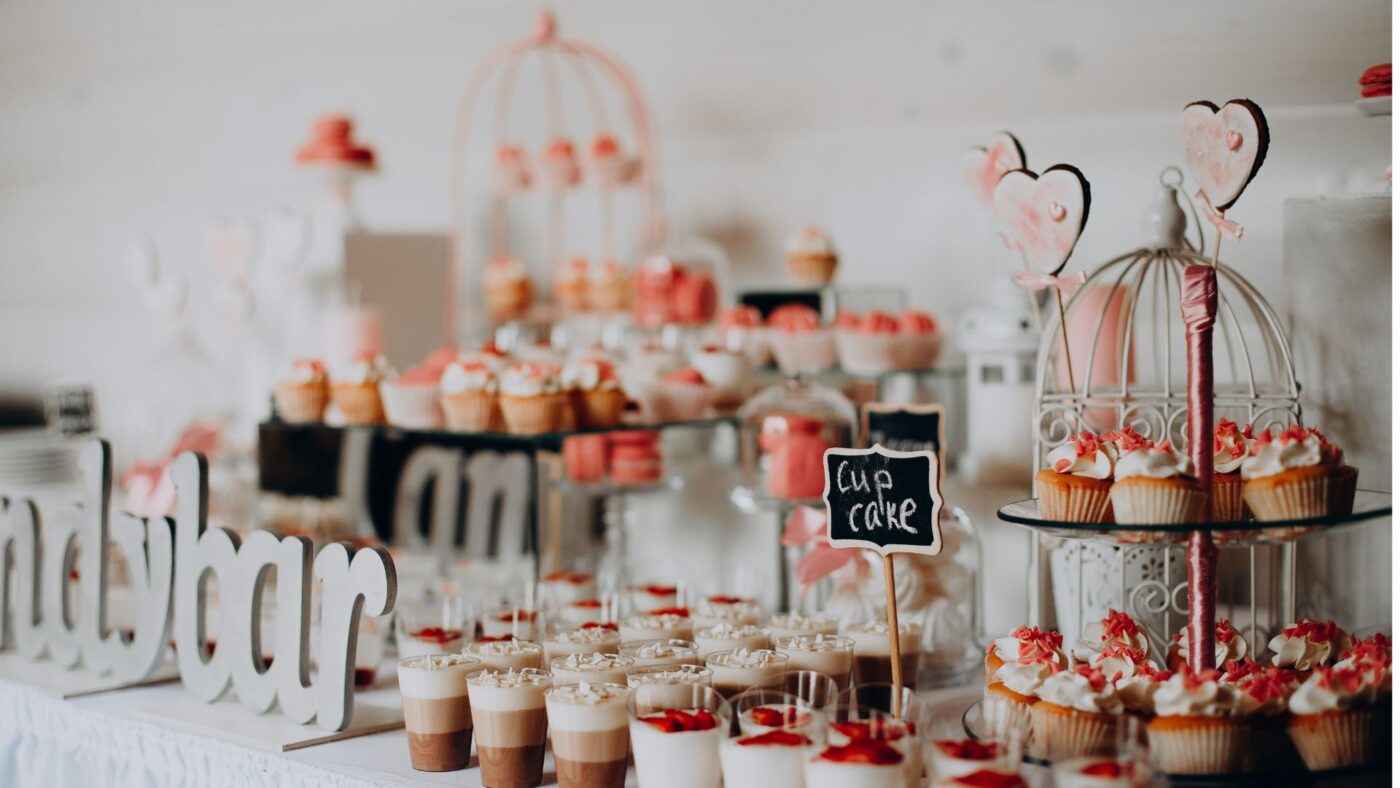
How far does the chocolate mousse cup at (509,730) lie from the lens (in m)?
1.99

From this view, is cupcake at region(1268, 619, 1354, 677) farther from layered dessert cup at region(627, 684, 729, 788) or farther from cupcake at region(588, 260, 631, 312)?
cupcake at region(588, 260, 631, 312)

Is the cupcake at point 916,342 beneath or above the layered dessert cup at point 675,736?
above

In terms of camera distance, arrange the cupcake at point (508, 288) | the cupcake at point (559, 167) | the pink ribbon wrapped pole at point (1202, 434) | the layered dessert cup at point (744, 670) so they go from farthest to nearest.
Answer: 1. the cupcake at point (508, 288)
2. the cupcake at point (559, 167)
3. the layered dessert cup at point (744, 670)
4. the pink ribbon wrapped pole at point (1202, 434)

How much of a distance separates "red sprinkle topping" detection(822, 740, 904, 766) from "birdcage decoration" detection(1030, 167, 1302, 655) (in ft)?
1.81

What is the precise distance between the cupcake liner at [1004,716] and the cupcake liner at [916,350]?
3.79 ft

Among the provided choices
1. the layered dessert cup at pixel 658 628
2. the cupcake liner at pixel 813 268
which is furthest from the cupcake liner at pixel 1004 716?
the cupcake liner at pixel 813 268

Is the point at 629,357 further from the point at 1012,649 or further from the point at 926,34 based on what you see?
the point at 1012,649

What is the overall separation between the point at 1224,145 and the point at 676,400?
1.37 meters

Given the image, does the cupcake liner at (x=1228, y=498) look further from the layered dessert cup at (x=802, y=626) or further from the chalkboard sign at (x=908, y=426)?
the chalkboard sign at (x=908, y=426)

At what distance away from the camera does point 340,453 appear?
3197 millimetres

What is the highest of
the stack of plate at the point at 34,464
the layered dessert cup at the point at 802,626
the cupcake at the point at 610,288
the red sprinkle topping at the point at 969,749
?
the cupcake at the point at 610,288

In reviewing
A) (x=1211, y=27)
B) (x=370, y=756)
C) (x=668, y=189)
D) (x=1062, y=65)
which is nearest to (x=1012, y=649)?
(x=370, y=756)

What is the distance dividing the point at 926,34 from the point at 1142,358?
109 cm

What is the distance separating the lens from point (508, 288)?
162 inches
